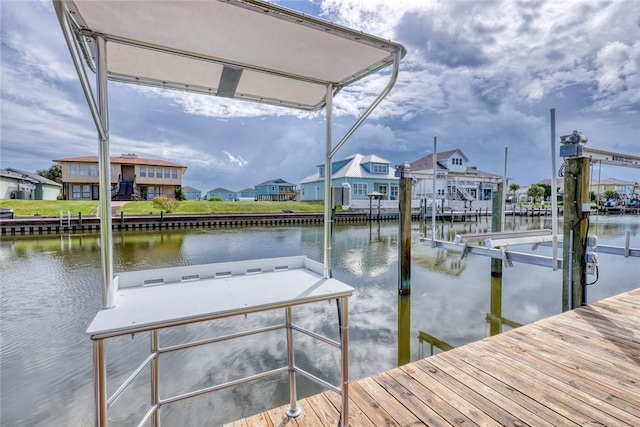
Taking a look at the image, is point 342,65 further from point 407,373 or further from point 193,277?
point 407,373

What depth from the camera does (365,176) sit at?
27.1m

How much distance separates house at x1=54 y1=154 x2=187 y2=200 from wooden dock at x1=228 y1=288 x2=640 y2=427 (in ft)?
96.7

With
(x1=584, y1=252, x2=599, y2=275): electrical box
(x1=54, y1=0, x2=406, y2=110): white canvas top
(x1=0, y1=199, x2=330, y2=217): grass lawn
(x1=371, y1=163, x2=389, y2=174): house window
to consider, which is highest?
(x1=371, y1=163, x2=389, y2=174): house window

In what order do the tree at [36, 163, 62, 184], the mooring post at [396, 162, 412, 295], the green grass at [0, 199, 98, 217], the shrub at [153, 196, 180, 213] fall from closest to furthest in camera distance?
Answer: the mooring post at [396, 162, 412, 295]
the green grass at [0, 199, 98, 217]
the shrub at [153, 196, 180, 213]
the tree at [36, 163, 62, 184]

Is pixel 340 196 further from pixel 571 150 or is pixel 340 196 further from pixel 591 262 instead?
pixel 591 262

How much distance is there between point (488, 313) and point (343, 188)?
193 inches

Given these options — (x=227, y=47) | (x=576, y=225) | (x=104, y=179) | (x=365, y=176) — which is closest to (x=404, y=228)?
(x=576, y=225)

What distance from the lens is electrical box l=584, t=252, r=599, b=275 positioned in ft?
12.1

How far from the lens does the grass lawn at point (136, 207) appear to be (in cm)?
1983

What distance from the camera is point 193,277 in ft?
6.12

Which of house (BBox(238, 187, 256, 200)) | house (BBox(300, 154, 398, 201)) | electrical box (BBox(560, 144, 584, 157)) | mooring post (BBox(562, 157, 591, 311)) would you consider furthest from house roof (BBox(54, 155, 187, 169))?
mooring post (BBox(562, 157, 591, 311))

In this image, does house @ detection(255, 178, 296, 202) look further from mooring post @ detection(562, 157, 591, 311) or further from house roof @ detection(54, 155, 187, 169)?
mooring post @ detection(562, 157, 591, 311)

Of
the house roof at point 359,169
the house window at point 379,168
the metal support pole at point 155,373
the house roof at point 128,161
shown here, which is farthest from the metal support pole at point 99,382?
the house roof at point 128,161

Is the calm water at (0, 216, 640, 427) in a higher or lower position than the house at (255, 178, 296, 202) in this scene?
lower
